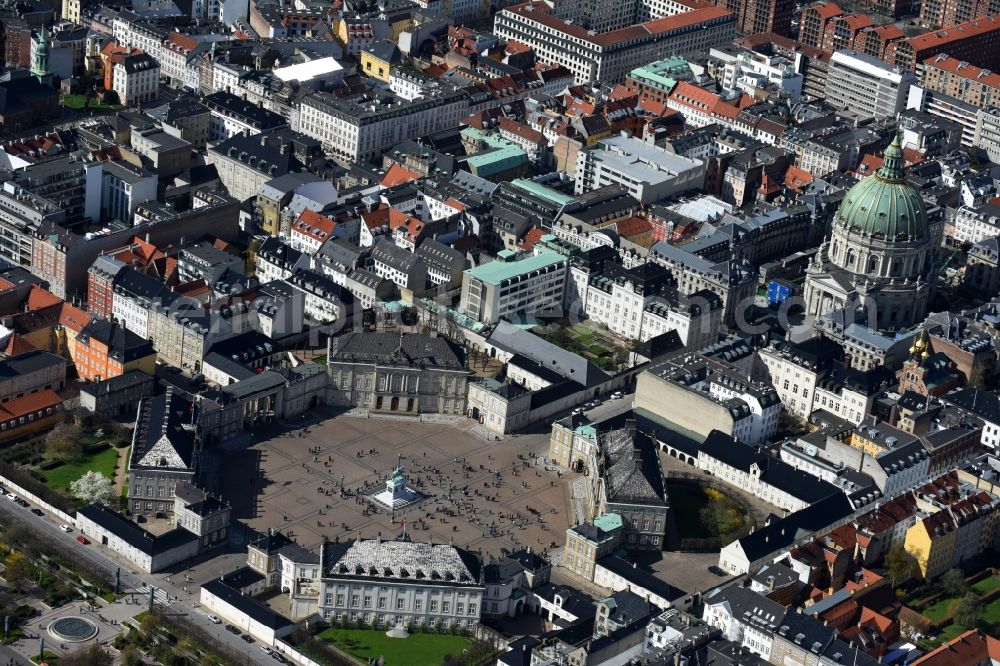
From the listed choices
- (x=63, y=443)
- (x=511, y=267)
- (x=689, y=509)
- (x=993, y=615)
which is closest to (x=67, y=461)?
(x=63, y=443)

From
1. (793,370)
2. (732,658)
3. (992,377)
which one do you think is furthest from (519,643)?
(992,377)

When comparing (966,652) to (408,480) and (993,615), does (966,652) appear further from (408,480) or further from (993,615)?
(408,480)

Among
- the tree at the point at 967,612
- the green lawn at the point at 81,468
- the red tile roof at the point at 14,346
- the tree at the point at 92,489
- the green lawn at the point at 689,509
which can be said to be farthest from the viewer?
the red tile roof at the point at 14,346

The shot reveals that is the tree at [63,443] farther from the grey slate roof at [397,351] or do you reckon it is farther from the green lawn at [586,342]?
the green lawn at [586,342]

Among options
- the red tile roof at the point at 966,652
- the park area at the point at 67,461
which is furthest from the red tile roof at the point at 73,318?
the red tile roof at the point at 966,652

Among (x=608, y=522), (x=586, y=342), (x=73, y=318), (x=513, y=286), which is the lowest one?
(x=586, y=342)

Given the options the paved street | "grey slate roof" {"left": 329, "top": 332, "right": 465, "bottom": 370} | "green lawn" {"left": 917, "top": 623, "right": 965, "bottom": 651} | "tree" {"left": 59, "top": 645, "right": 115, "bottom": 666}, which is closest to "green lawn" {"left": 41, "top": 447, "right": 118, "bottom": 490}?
the paved street

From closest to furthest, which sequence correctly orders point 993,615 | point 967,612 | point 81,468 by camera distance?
point 967,612, point 993,615, point 81,468
